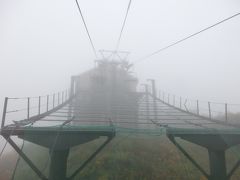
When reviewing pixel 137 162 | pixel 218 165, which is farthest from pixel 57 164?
pixel 137 162

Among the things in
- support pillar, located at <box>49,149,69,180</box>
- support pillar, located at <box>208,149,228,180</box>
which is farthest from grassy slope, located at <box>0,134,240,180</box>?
support pillar, located at <box>49,149,69,180</box>

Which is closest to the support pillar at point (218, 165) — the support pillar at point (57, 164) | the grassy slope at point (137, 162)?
A: the grassy slope at point (137, 162)

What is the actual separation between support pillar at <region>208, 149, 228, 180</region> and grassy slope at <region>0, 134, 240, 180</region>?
4.53 m

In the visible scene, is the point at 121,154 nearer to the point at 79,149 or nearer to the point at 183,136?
the point at 79,149

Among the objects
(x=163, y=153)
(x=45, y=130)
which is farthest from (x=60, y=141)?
(x=163, y=153)

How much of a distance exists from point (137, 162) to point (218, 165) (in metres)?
6.19

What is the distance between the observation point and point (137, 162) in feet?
44.1

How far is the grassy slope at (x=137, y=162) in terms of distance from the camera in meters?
12.3

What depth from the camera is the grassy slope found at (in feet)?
40.3

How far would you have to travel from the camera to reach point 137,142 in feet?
54.1

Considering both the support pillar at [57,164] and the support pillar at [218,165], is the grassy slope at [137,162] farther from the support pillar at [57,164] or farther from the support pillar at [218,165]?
the support pillar at [57,164]

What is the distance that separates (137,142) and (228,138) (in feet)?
30.3

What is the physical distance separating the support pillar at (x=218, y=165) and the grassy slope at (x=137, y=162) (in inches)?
178

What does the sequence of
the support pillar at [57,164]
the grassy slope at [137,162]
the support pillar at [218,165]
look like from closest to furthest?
the support pillar at [57,164]
the support pillar at [218,165]
the grassy slope at [137,162]
